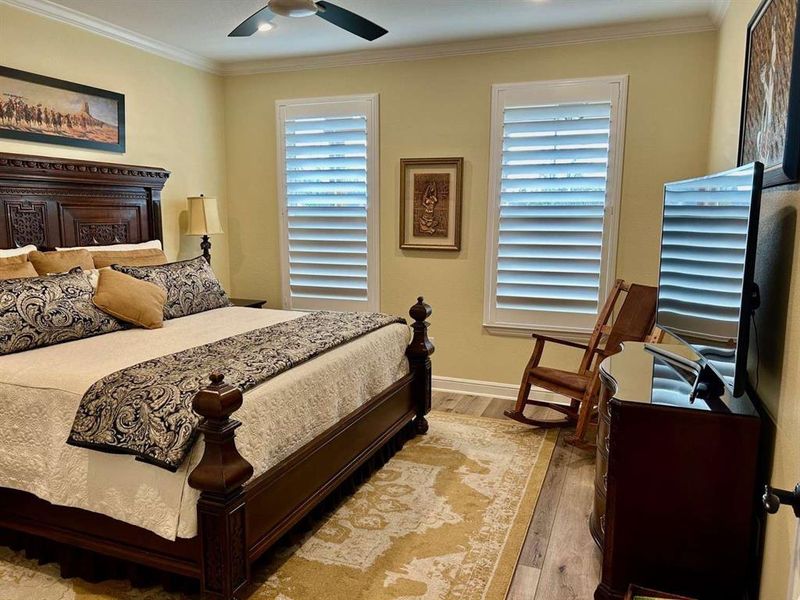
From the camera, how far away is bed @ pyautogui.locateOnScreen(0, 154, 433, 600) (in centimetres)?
192

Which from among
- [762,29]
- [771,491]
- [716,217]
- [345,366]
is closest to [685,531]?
[771,491]

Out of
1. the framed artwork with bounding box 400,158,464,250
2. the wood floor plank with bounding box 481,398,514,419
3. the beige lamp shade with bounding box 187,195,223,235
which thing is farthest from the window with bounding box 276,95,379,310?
the wood floor plank with bounding box 481,398,514,419

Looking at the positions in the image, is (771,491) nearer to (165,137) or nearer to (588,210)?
(588,210)

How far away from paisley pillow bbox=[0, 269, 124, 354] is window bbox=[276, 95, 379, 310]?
2.02 meters

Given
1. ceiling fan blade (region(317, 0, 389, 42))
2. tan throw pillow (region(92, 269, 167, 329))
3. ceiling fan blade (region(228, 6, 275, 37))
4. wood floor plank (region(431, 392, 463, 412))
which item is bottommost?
wood floor plank (region(431, 392, 463, 412))

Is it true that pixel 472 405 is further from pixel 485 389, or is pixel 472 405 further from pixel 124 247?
pixel 124 247

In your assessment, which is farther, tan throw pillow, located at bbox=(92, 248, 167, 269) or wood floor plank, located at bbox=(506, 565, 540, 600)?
tan throw pillow, located at bbox=(92, 248, 167, 269)

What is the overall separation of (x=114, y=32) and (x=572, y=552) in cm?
419

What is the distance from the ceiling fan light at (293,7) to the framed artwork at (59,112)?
1.79 m

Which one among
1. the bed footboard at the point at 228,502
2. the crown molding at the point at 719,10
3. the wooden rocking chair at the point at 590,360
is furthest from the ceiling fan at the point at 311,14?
the wooden rocking chair at the point at 590,360

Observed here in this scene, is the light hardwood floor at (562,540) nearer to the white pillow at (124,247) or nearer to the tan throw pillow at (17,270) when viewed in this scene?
the tan throw pillow at (17,270)

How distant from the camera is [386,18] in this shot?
375 centimetres

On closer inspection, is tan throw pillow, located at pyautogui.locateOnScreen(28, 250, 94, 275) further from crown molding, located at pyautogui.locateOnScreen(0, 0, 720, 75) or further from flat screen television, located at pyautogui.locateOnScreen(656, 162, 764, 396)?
flat screen television, located at pyautogui.locateOnScreen(656, 162, 764, 396)

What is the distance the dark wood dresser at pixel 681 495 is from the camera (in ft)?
5.88
